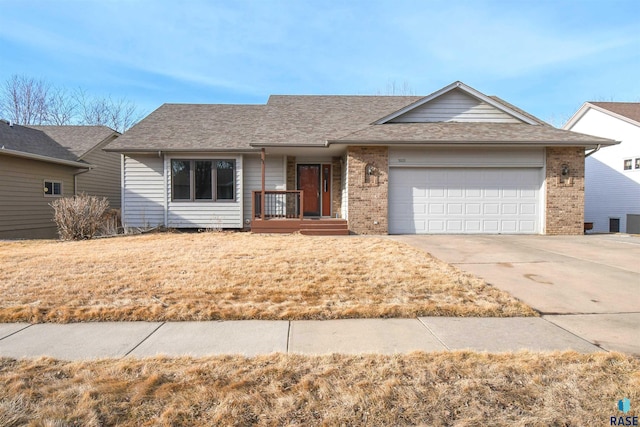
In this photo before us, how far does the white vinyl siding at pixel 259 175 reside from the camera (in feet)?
45.3

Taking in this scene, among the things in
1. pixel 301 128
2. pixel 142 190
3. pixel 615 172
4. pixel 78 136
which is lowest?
pixel 142 190

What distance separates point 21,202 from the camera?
13.6m

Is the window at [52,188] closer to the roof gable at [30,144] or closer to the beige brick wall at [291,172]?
the roof gable at [30,144]

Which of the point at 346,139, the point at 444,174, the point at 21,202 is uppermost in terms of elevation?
the point at 346,139

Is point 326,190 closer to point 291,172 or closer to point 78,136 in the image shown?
point 291,172

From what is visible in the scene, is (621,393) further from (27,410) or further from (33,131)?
(33,131)

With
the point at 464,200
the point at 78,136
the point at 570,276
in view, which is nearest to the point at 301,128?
the point at 464,200

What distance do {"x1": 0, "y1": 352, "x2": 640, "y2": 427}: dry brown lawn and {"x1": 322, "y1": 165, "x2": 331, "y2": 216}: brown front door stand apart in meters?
11.6

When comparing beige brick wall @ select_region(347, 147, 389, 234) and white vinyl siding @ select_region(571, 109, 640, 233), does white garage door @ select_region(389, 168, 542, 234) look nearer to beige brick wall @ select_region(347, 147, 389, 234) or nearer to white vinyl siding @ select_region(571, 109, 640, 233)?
beige brick wall @ select_region(347, 147, 389, 234)

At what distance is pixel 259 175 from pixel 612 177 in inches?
655

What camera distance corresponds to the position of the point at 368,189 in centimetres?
1191

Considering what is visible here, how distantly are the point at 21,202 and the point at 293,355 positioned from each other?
15.1 metres

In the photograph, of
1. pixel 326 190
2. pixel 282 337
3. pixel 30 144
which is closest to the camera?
pixel 282 337

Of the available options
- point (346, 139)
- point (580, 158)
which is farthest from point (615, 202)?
point (346, 139)
